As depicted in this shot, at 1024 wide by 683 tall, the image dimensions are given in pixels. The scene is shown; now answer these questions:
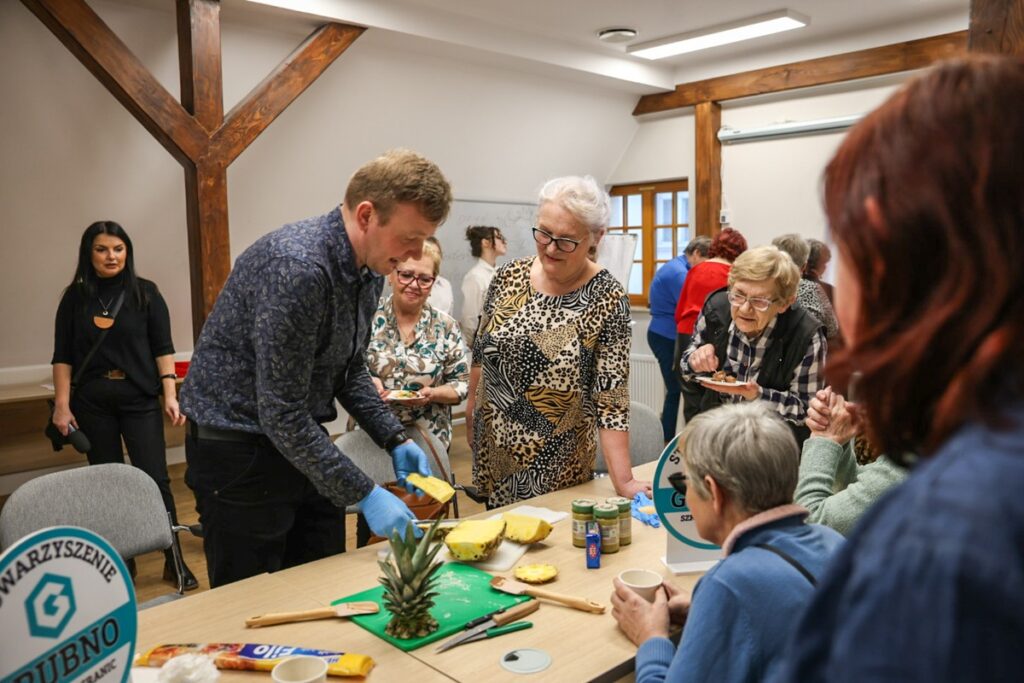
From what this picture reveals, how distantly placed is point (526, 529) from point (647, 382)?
5659 mm

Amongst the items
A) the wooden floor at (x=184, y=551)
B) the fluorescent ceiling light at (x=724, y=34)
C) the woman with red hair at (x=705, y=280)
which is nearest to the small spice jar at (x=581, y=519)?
the wooden floor at (x=184, y=551)

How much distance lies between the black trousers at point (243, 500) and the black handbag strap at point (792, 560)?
3.82 ft

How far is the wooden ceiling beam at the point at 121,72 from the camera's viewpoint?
4.05 metres

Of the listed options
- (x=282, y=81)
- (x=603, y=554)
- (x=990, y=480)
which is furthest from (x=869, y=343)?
(x=282, y=81)

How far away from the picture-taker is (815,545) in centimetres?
129

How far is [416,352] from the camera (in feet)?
10.7

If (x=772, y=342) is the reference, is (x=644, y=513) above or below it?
below

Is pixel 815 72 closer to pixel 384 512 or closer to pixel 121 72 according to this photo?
pixel 121 72

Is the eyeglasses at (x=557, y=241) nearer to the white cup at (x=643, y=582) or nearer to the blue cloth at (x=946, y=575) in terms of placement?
the white cup at (x=643, y=582)

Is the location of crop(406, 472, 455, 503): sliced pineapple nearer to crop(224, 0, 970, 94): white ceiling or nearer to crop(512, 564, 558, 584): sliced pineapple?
crop(512, 564, 558, 584): sliced pineapple

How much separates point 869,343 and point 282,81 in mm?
A: 4915

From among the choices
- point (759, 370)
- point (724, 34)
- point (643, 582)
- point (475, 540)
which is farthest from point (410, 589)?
point (724, 34)

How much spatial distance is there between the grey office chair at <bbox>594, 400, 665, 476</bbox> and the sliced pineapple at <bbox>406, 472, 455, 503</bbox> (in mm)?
1278

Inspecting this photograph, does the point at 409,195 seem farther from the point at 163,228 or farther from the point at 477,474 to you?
the point at 163,228
